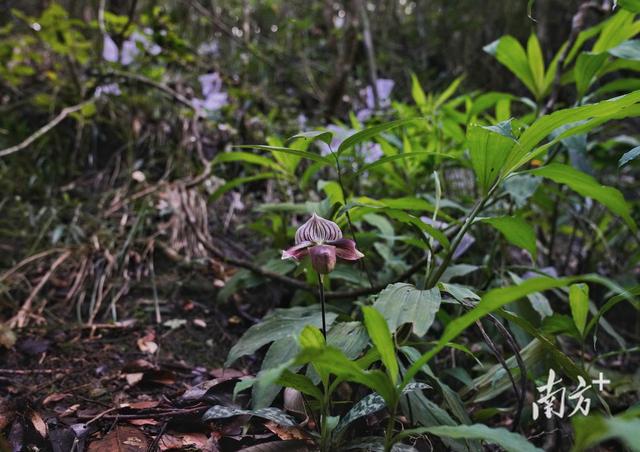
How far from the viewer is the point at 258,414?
907 millimetres

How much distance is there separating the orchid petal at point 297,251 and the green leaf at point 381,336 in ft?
0.69

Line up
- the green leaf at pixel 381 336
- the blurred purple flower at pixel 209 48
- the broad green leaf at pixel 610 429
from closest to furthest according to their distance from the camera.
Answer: the broad green leaf at pixel 610 429 < the green leaf at pixel 381 336 < the blurred purple flower at pixel 209 48

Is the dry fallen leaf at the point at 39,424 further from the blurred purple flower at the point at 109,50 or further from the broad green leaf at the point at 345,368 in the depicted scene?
the blurred purple flower at the point at 109,50

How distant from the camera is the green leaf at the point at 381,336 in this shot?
71 cm

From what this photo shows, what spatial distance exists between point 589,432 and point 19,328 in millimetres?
1476

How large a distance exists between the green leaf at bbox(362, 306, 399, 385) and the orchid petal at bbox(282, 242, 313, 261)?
21 centimetres

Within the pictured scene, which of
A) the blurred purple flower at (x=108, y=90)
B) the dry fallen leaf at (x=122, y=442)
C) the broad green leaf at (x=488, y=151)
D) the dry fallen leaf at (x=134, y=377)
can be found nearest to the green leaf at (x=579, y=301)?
the broad green leaf at (x=488, y=151)

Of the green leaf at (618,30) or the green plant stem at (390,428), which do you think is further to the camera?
the green leaf at (618,30)

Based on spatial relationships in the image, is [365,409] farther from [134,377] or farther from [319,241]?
[134,377]

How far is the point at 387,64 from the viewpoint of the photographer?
442cm

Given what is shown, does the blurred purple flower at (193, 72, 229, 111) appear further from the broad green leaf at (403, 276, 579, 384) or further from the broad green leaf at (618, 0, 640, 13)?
the broad green leaf at (403, 276, 579, 384)

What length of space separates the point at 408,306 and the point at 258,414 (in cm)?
35

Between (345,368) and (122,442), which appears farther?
(122,442)

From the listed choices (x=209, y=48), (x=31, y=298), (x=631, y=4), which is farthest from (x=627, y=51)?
(x=209, y=48)
